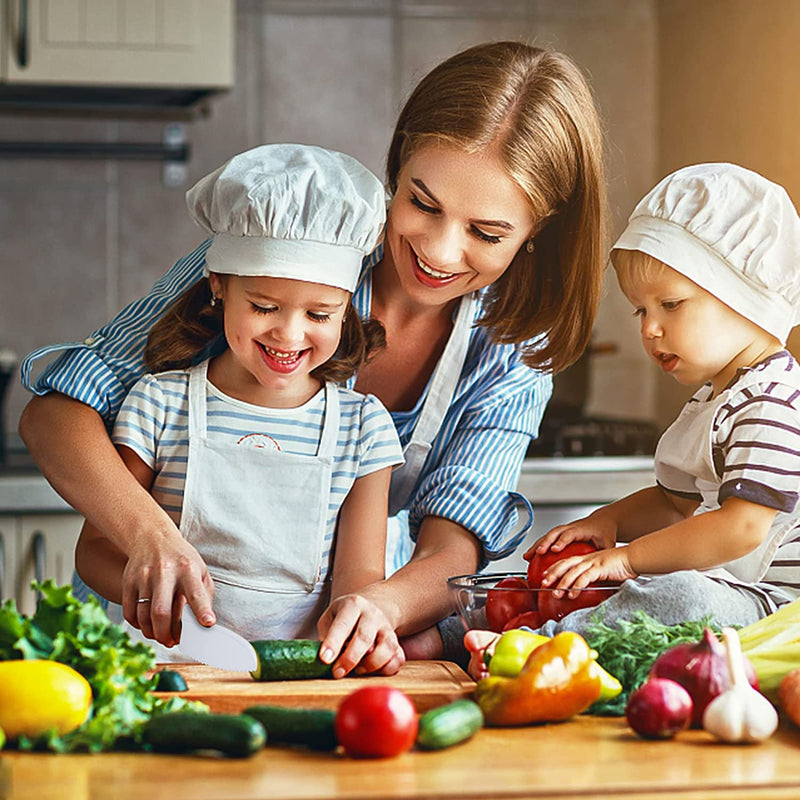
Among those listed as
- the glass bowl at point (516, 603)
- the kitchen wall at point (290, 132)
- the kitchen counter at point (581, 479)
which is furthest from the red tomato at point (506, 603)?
the kitchen wall at point (290, 132)

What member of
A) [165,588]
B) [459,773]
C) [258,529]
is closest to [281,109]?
[258,529]

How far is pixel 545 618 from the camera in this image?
40.4 inches

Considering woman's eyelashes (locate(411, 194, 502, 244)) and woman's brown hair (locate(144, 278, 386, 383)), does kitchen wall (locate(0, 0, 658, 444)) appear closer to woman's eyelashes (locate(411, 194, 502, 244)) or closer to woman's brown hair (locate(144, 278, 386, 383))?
woman's brown hair (locate(144, 278, 386, 383))

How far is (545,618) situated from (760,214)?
0.43 metres

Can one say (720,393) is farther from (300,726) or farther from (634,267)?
(300,726)

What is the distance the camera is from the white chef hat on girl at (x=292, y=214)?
1.22 m

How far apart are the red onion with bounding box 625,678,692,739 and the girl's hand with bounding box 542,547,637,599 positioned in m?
0.23

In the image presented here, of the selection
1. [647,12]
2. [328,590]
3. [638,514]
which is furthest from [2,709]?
[647,12]

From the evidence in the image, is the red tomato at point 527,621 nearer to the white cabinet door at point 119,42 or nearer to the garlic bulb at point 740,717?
the garlic bulb at point 740,717

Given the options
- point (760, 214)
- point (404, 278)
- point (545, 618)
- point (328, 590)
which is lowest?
point (328, 590)

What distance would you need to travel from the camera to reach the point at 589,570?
1.06m

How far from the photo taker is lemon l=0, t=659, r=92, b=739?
0.79m

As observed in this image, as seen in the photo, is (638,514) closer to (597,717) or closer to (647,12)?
(597,717)

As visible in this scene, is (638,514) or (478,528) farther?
(478,528)
